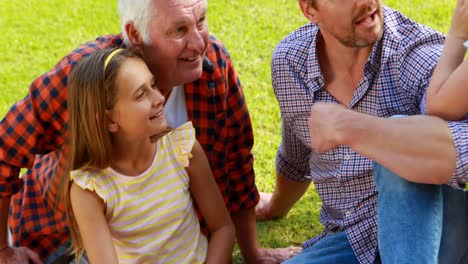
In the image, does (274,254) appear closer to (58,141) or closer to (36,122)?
(58,141)

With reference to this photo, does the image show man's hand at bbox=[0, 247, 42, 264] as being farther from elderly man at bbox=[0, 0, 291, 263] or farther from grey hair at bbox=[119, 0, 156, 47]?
grey hair at bbox=[119, 0, 156, 47]

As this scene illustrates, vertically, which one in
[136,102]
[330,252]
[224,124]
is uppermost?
[136,102]

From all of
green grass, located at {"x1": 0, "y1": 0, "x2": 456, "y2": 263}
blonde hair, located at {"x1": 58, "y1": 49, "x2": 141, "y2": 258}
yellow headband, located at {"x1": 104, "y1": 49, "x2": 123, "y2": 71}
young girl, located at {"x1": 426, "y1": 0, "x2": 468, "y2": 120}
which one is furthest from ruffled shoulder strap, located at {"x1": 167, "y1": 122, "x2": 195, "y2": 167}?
green grass, located at {"x1": 0, "y1": 0, "x2": 456, "y2": 263}

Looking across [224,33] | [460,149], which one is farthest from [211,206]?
[224,33]

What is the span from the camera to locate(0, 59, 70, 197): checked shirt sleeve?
2727 mm

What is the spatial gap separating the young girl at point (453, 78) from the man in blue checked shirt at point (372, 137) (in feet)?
0.18

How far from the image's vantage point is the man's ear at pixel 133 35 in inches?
107

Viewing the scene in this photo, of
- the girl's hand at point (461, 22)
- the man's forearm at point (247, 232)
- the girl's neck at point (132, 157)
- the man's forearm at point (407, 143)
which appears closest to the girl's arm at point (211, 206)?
the girl's neck at point (132, 157)

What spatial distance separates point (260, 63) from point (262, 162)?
3.56ft

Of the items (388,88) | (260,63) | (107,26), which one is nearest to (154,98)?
(388,88)

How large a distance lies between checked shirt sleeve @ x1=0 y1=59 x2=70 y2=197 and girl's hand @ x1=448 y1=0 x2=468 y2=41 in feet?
4.36

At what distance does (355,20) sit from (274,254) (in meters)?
1.18

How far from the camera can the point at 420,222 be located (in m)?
2.26

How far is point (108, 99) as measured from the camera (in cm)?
253
